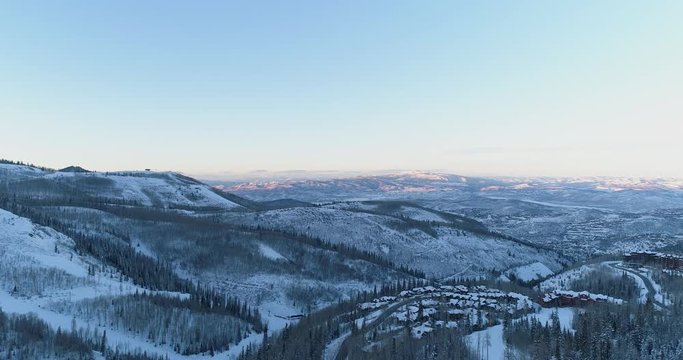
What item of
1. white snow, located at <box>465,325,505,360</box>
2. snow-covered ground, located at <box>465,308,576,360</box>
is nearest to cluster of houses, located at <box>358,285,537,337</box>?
snow-covered ground, located at <box>465,308,576,360</box>

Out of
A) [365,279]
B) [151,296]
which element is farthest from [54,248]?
[365,279]

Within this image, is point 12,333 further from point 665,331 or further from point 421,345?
point 665,331

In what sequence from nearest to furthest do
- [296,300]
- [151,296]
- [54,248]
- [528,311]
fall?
1. [528,311]
2. [151,296]
3. [54,248]
4. [296,300]

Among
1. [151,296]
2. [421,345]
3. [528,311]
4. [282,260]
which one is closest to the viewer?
[421,345]

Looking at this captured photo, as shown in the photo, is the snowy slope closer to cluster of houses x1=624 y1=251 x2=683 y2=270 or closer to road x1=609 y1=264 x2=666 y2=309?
road x1=609 y1=264 x2=666 y2=309

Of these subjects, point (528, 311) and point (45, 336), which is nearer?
point (45, 336)

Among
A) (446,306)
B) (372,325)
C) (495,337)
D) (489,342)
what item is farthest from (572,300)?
(372,325)

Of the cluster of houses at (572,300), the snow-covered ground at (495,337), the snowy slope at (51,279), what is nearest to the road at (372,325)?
the snow-covered ground at (495,337)

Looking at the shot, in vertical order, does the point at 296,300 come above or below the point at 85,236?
below

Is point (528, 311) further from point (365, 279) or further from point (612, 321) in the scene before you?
point (365, 279)
